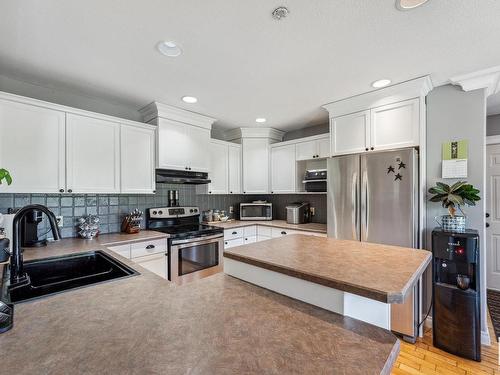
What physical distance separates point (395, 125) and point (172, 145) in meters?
2.43

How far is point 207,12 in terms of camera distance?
4.55 feet

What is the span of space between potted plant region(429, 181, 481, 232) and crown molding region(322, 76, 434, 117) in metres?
0.87

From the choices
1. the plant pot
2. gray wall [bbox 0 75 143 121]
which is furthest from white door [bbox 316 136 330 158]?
gray wall [bbox 0 75 143 121]

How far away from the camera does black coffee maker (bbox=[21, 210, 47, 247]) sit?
202cm

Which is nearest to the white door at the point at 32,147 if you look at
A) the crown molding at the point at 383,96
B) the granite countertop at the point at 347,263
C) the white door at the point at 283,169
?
the granite countertop at the point at 347,263

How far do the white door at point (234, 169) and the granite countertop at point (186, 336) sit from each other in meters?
2.76

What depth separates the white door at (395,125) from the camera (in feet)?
7.49

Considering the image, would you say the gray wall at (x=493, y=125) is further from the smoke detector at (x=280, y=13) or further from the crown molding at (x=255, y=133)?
the smoke detector at (x=280, y=13)

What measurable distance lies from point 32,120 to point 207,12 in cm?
180

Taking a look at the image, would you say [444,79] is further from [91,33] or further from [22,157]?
[22,157]

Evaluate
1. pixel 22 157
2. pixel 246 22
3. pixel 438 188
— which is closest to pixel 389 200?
pixel 438 188

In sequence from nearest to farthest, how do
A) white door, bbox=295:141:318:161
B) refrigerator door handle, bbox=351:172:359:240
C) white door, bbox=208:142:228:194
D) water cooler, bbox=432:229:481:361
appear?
water cooler, bbox=432:229:481:361
refrigerator door handle, bbox=351:172:359:240
white door, bbox=295:141:318:161
white door, bbox=208:142:228:194

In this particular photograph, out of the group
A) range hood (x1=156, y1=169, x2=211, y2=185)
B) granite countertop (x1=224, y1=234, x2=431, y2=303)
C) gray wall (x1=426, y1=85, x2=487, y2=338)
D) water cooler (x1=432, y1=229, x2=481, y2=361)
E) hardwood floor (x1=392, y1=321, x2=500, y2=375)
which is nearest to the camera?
granite countertop (x1=224, y1=234, x2=431, y2=303)

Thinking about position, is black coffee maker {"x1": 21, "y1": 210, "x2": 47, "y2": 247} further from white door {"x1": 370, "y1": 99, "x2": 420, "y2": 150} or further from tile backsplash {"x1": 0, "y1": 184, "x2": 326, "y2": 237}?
white door {"x1": 370, "y1": 99, "x2": 420, "y2": 150}
